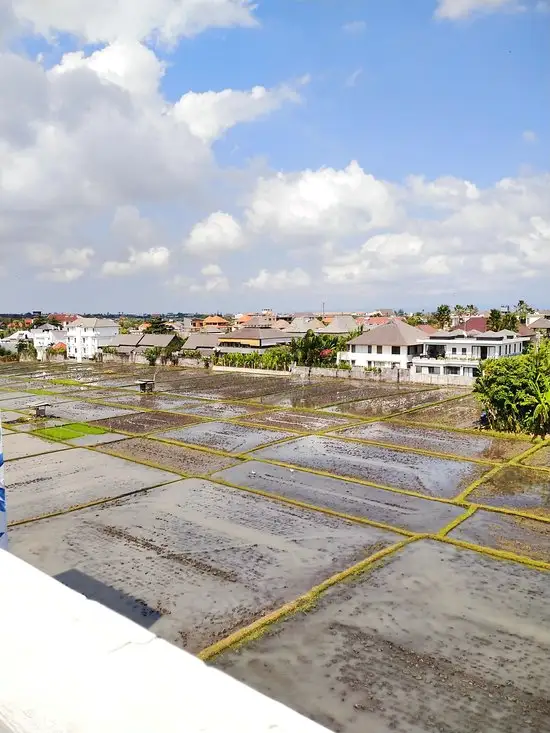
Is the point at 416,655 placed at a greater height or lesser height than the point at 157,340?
lesser

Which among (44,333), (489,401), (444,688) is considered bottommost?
(444,688)

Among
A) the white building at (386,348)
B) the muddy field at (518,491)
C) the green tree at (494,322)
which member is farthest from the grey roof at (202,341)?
the muddy field at (518,491)

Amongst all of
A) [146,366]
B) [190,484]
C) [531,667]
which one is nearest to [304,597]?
[531,667]

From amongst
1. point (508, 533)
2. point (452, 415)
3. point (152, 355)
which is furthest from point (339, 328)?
point (508, 533)

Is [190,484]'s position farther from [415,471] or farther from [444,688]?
[444,688]

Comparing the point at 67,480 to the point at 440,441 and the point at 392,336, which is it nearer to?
the point at 440,441

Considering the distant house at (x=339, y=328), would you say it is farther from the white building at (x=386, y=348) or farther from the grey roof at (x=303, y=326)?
the white building at (x=386, y=348)

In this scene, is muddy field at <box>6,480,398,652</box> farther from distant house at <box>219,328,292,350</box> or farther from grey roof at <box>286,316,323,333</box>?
grey roof at <box>286,316,323,333</box>
